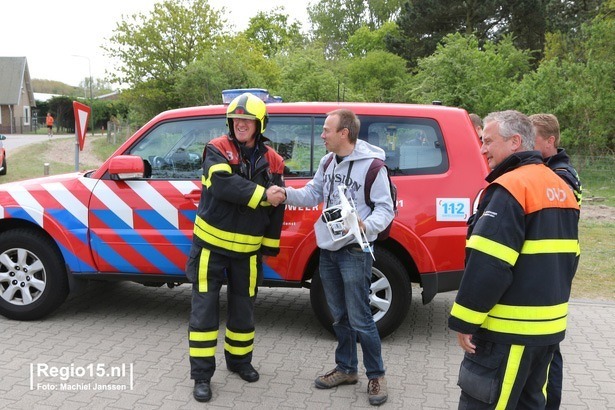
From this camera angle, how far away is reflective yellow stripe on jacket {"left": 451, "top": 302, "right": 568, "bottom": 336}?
8.31ft

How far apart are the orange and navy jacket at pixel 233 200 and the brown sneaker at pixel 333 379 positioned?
3.21 feet

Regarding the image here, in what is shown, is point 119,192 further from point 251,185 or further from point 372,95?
point 372,95

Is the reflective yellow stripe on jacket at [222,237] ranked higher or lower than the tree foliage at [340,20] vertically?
lower

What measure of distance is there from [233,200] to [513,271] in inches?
74.9

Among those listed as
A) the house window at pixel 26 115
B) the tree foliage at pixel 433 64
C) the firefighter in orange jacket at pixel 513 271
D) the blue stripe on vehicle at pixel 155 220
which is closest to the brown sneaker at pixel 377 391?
the firefighter in orange jacket at pixel 513 271

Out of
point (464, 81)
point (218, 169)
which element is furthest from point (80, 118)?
point (464, 81)

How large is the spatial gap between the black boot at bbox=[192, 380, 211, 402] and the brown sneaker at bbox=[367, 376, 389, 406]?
1.05m

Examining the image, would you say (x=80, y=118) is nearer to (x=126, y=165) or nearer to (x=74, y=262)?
(x=74, y=262)

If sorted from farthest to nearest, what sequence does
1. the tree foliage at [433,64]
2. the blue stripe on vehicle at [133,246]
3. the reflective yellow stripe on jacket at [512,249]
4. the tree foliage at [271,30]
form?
Answer: the tree foliage at [271,30] → the tree foliage at [433,64] → the blue stripe on vehicle at [133,246] → the reflective yellow stripe on jacket at [512,249]

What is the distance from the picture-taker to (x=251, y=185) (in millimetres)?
3855

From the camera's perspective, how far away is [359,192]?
12.5 ft

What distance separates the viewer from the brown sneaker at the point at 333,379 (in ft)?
13.5

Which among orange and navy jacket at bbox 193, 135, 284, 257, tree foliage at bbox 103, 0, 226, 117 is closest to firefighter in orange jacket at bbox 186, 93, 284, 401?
orange and navy jacket at bbox 193, 135, 284, 257

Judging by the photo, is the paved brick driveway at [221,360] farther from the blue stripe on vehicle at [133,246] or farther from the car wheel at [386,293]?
the blue stripe on vehicle at [133,246]
